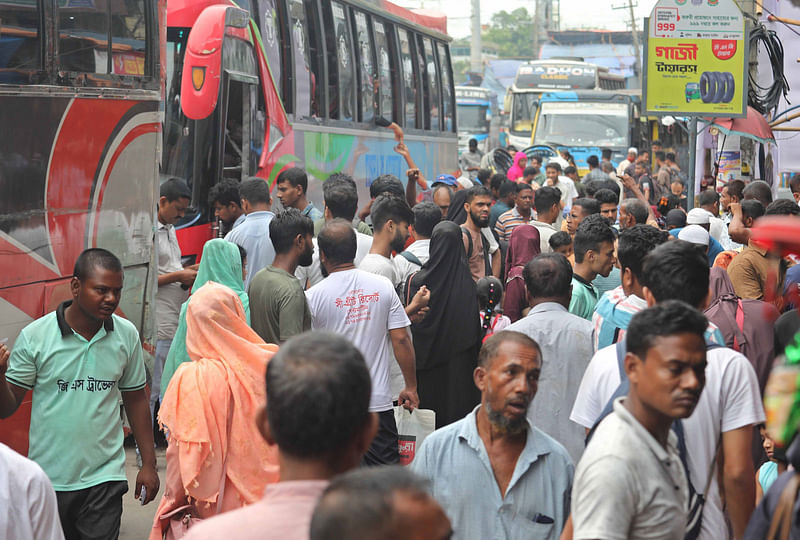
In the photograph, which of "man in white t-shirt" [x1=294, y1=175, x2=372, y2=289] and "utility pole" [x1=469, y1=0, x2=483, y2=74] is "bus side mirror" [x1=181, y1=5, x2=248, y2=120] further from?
"utility pole" [x1=469, y1=0, x2=483, y2=74]

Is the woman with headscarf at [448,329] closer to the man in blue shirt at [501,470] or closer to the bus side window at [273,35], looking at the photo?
the man in blue shirt at [501,470]

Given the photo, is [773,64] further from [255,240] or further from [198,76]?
[255,240]

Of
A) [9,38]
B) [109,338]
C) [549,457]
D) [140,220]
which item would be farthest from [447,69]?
[549,457]

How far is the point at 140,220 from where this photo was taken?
23.6 feet

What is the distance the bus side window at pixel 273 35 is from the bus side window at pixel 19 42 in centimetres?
532

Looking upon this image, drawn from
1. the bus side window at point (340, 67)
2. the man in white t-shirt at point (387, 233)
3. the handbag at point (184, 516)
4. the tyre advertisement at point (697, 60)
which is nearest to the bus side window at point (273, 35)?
the bus side window at point (340, 67)

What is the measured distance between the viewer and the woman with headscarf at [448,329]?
6395 millimetres

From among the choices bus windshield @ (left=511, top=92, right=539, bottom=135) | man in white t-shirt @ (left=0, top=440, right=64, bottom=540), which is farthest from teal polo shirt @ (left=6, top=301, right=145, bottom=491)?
bus windshield @ (left=511, top=92, right=539, bottom=135)

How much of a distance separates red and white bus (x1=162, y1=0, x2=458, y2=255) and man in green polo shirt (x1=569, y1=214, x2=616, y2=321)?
4250mm

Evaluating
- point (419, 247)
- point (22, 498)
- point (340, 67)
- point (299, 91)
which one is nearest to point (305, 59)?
point (299, 91)

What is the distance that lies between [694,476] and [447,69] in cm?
1702

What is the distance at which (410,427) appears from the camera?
6070mm

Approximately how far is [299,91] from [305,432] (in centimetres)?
1051

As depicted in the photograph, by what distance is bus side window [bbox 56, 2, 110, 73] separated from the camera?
6301 millimetres
